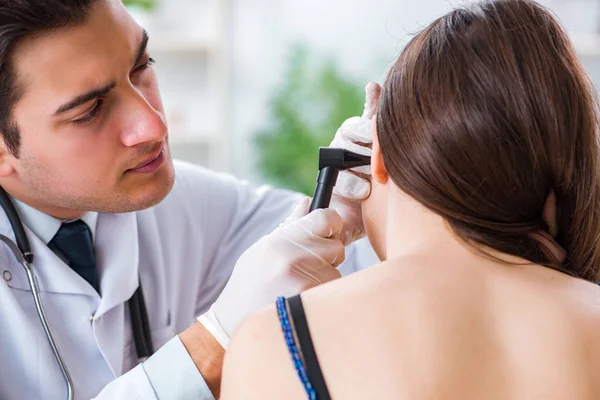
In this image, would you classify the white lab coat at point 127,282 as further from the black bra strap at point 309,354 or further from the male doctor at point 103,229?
the black bra strap at point 309,354

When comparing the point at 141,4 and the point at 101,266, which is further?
the point at 141,4

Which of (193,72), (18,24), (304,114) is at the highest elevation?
(18,24)

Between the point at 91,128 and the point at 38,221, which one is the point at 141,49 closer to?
the point at 91,128

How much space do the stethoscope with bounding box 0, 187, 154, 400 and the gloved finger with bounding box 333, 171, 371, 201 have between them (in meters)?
0.49

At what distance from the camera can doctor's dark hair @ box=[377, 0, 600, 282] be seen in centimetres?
81

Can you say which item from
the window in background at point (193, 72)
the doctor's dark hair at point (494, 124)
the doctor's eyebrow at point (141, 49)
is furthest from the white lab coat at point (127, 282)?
the window in background at point (193, 72)

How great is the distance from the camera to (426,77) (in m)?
0.83

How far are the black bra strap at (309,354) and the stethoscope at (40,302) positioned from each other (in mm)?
592

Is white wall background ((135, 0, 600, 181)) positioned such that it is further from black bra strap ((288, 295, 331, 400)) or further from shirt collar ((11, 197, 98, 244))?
black bra strap ((288, 295, 331, 400))

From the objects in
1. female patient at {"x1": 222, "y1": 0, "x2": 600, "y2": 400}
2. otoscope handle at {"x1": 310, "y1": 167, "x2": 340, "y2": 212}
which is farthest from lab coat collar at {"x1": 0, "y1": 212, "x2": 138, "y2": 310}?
female patient at {"x1": 222, "y1": 0, "x2": 600, "y2": 400}

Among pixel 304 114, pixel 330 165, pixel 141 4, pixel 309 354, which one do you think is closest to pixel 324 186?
pixel 330 165

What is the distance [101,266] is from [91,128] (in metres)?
0.29

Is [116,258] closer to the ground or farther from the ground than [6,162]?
closer to the ground

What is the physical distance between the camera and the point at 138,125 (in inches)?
50.8
